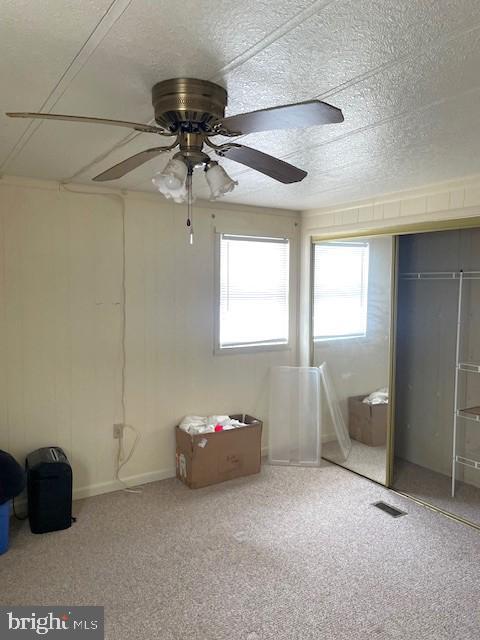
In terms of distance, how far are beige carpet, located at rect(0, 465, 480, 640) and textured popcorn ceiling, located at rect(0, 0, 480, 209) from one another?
228 centimetres

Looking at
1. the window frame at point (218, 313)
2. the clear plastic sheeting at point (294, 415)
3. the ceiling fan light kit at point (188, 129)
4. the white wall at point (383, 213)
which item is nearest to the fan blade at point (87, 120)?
the ceiling fan light kit at point (188, 129)

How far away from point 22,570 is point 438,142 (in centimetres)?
316

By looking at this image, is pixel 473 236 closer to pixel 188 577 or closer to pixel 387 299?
→ pixel 387 299

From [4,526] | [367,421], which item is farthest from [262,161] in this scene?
[367,421]

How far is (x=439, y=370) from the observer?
399 centimetres

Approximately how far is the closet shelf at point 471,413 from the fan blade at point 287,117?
288 cm

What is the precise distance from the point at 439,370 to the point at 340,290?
1092 mm

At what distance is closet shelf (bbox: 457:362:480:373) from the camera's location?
358 centimetres

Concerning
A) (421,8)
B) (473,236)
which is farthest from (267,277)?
(421,8)

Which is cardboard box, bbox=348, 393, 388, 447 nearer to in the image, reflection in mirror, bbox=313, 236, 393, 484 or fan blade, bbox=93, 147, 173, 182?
reflection in mirror, bbox=313, 236, 393, 484

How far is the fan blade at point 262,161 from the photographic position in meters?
1.64

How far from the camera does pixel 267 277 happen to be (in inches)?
174

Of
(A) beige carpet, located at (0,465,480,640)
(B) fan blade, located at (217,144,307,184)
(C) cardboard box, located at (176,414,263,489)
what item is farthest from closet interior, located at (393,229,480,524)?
(B) fan blade, located at (217,144,307,184)

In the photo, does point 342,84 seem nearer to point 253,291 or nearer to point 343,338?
point 253,291
